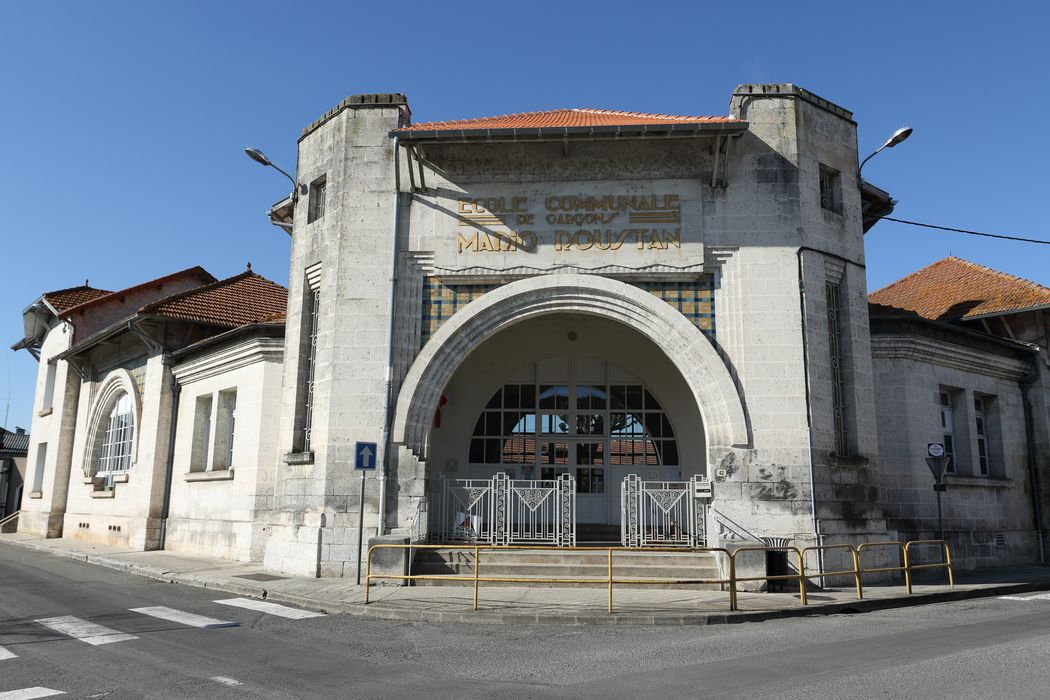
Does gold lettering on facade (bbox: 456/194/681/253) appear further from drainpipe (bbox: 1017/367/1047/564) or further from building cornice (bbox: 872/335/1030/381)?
drainpipe (bbox: 1017/367/1047/564)

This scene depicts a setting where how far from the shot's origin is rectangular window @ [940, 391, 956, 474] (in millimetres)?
16688

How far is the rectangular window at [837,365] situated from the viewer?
46.2 feet

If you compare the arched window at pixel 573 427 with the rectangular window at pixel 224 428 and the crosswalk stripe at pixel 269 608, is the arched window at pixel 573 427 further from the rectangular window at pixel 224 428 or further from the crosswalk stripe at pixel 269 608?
the crosswalk stripe at pixel 269 608

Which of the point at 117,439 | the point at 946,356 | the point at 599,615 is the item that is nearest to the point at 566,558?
the point at 599,615

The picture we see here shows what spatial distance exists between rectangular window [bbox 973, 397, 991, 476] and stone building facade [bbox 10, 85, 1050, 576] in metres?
0.32

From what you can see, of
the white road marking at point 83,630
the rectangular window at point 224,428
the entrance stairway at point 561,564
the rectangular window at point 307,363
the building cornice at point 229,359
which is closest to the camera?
the white road marking at point 83,630

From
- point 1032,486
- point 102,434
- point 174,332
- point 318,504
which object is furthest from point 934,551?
point 102,434

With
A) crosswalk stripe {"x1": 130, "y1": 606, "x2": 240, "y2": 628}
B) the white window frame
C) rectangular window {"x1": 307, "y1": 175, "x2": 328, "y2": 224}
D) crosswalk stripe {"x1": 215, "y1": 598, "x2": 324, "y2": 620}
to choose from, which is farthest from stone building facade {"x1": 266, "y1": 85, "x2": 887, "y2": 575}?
the white window frame

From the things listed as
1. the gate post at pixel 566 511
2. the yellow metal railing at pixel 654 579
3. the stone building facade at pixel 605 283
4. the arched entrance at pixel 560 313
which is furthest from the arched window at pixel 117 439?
the gate post at pixel 566 511

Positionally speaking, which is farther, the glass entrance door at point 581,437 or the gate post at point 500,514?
the glass entrance door at point 581,437

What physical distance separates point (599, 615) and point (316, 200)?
1006cm

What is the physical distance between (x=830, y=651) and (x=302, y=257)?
11.7 metres

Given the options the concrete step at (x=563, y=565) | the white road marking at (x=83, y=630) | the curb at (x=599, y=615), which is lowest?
the white road marking at (x=83, y=630)

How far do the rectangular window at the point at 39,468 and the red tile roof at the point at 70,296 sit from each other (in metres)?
4.94
